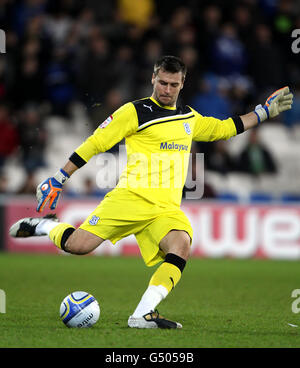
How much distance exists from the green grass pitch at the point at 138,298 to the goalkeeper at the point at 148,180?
27.4 inches

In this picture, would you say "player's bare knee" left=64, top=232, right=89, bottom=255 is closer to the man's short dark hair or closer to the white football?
the white football

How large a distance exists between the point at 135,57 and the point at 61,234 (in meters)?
8.92

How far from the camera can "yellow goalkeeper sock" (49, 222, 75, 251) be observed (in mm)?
6875

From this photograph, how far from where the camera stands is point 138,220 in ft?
22.0

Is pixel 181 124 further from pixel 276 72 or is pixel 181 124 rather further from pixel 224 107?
pixel 276 72

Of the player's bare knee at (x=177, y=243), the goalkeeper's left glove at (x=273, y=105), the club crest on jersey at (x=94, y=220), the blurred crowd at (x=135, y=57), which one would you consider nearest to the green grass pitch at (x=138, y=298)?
the player's bare knee at (x=177, y=243)

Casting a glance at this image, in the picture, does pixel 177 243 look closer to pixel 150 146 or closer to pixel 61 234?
pixel 150 146

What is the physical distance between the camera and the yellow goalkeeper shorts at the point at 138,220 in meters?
6.68

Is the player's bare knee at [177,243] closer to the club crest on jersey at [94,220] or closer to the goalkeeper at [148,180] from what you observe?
the goalkeeper at [148,180]

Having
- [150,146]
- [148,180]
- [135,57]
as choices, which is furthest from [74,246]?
[135,57]

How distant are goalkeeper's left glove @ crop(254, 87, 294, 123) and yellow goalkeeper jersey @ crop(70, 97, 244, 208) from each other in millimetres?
808
